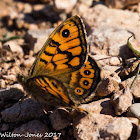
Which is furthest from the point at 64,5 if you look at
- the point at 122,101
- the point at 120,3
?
the point at 122,101

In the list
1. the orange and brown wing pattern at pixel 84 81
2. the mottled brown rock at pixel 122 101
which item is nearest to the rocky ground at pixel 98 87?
the mottled brown rock at pixel 122 101

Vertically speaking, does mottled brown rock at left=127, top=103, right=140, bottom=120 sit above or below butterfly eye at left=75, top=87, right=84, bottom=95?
below

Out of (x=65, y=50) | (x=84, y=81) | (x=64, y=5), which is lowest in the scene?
(x=84, y=81)

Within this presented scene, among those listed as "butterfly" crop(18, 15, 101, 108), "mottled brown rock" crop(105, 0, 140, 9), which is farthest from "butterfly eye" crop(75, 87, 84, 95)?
"mottled brown rock" crop(105, 0, 140, 9)

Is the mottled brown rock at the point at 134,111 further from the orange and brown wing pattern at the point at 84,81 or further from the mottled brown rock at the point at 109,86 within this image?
the orange and brown wing pattern at the point at 84,81

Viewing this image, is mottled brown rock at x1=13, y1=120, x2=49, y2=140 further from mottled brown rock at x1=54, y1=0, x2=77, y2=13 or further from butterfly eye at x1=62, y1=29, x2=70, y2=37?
mottled brown rock at x1=54, y1=0, x2=77, y2=13

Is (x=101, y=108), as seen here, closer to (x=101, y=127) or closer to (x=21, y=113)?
(x=101, y=127)

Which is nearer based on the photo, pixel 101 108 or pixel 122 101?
pixel 122 101
